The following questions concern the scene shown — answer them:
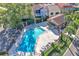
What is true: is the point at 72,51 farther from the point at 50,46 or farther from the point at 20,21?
the point at 20,21

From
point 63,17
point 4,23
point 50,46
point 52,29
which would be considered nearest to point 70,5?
point 63,17

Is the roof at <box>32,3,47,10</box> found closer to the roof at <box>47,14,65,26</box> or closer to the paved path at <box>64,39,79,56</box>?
the roof at <box>47,14,65,26</box>

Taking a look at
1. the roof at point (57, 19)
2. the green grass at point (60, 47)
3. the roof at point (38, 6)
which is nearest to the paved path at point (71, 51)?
the green grass at point (60, 47)

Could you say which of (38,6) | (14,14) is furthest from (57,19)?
(14,14)

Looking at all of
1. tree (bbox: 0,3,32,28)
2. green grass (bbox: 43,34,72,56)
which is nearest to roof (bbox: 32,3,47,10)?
tree (bbox: 0,3,32,28)

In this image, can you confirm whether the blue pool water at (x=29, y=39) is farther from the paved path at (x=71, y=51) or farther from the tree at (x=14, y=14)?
the paved path at (x=71, y=51)
